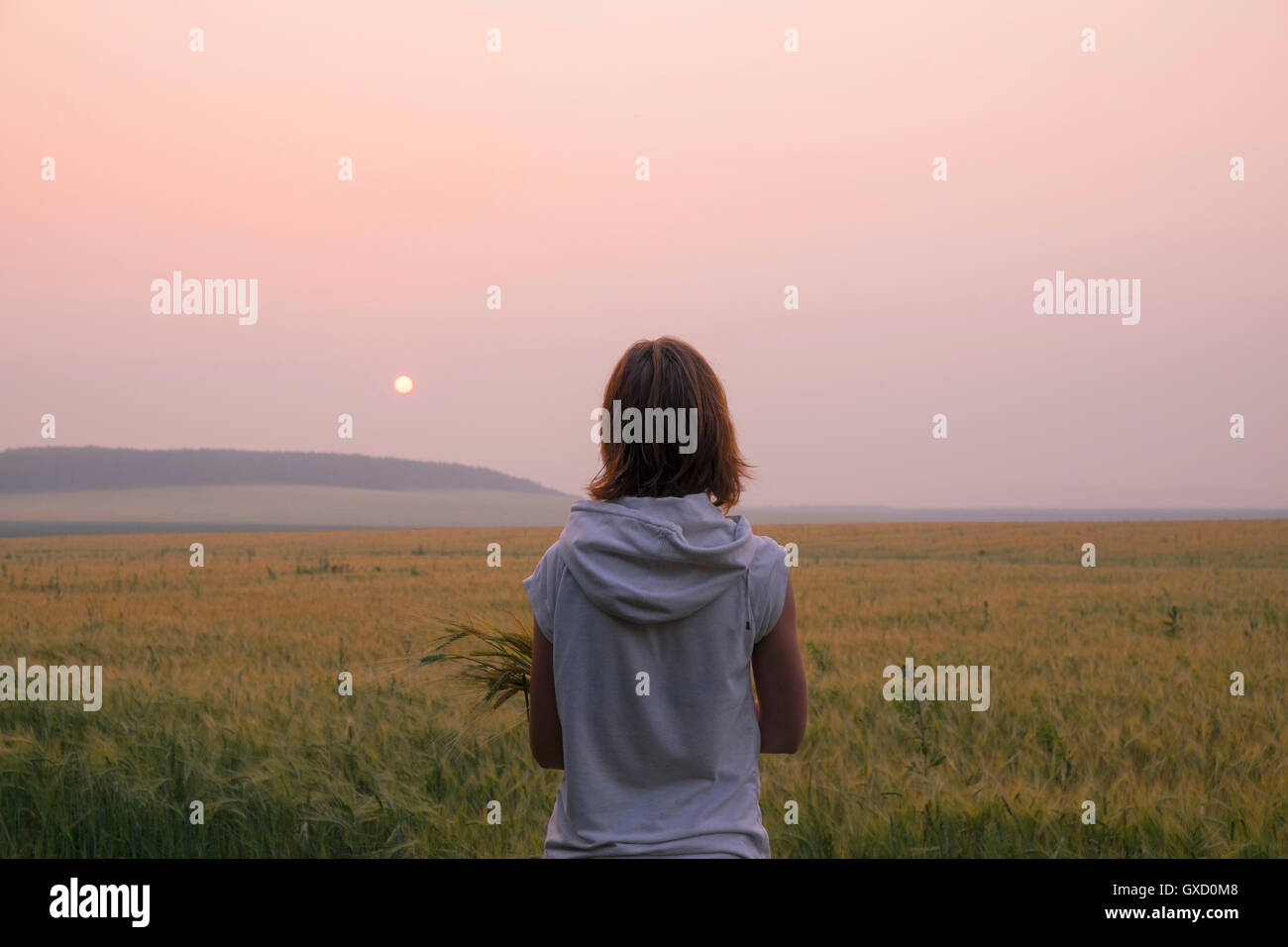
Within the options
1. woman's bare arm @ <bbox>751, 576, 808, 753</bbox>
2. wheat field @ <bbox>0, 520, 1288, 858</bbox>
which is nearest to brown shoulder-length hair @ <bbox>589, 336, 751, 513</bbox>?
woman's bare arm @ <bbox>751, 576, 808, 753</bbox>

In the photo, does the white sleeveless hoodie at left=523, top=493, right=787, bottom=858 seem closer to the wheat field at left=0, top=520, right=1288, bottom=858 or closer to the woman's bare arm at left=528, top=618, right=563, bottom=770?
the woman's bare arm at left=528, top=618, right=563, bottom=770

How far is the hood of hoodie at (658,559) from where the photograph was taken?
187 cm

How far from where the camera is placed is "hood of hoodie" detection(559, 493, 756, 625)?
1.87 metres

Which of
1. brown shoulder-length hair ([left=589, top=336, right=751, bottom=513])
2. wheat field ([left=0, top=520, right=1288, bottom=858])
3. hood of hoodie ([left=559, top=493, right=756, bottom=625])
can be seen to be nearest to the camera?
hood of hoodie ([left=559, top=493, right=756, bottom=625])

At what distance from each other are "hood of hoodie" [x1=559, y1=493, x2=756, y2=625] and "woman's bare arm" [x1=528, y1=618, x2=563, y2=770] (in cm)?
20

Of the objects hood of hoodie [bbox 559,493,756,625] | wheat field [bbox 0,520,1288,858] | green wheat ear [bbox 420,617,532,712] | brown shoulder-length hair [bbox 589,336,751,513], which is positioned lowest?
wheat field [bbox 0,520,1288,858]

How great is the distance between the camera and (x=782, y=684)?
204 centimetres

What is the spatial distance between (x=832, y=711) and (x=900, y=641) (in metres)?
2.49

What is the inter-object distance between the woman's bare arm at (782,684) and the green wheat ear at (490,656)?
2.99 feet

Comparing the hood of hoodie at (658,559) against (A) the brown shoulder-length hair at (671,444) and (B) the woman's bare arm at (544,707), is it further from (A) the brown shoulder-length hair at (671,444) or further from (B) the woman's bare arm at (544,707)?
(B) the woman's bare arm at (544,707)

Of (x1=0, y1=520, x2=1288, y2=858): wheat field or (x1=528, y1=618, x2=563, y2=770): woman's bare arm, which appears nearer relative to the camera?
(x1=528, y1=618, x2=563, y2=770): woman's bare arm
